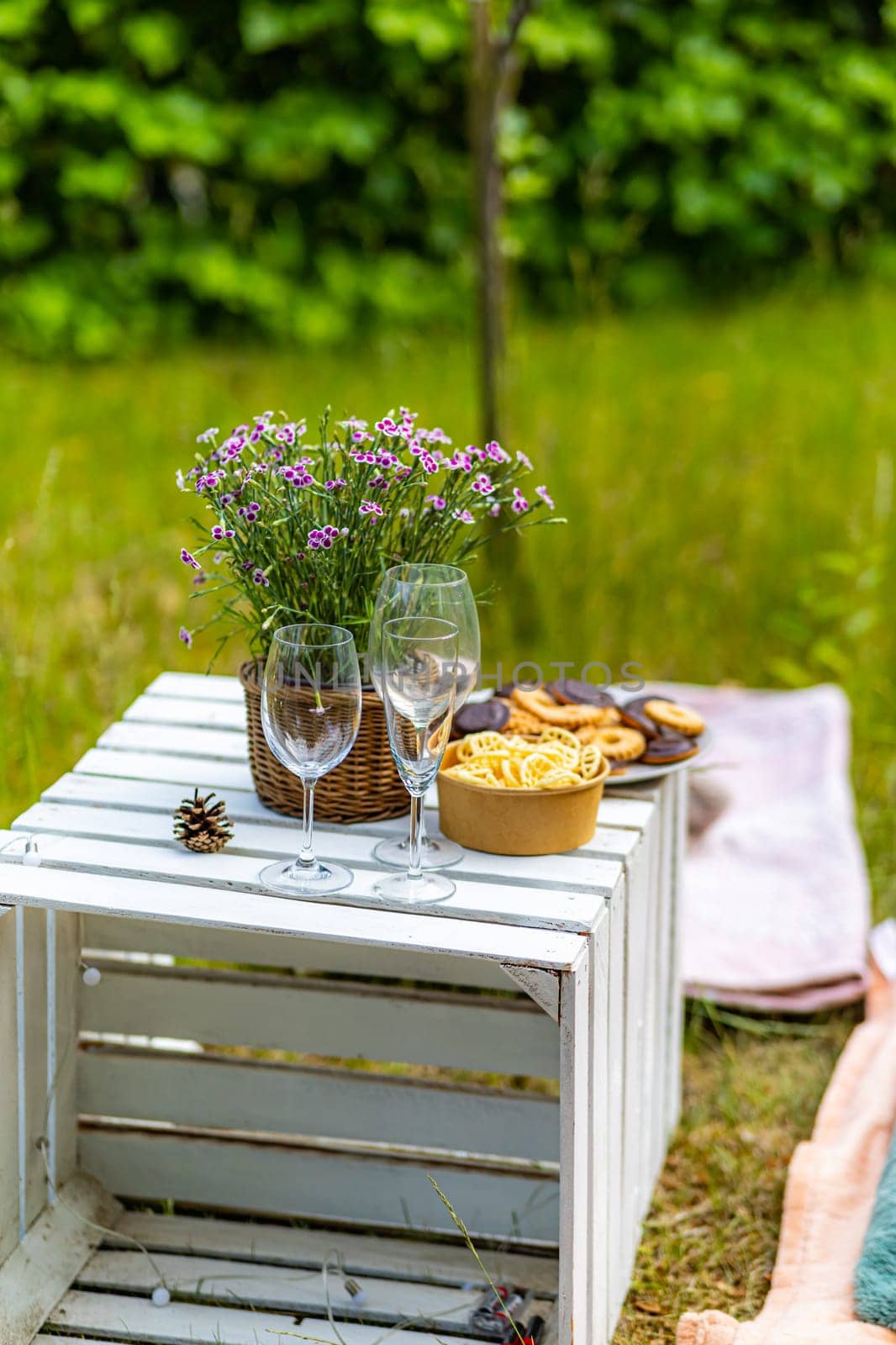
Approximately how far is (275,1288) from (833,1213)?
68 centimetres

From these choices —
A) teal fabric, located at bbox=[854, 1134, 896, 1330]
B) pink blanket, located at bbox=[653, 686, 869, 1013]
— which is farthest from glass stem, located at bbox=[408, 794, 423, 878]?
pink blanket, located at bbox=[653, 686, 869, 1013]

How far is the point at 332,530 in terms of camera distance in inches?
63.9

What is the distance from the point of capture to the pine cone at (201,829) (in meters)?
1.64

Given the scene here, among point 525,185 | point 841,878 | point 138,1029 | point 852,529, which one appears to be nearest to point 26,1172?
point 138,1029

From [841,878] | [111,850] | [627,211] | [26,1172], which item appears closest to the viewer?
[111,850]

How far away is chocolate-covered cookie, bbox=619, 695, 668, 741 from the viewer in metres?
1.89

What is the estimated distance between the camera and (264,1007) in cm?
193

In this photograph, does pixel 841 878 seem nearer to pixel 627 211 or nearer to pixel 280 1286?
pixel 280 1286

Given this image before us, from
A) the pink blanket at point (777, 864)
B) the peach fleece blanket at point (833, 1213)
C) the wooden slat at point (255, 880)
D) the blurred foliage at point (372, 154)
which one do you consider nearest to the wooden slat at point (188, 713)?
Answer: the wooden slat at point (255, 880)

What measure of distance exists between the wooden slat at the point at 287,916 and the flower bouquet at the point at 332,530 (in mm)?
210

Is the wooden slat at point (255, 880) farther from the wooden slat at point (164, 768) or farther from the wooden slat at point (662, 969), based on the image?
the wooden slat at point (662, 969)

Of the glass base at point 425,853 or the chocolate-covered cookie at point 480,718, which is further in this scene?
the chocolate-covered cookie at point 480,718

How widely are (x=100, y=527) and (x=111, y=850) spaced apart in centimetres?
227

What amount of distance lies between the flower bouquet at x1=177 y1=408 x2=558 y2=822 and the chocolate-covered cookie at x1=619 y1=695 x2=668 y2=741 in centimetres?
30
